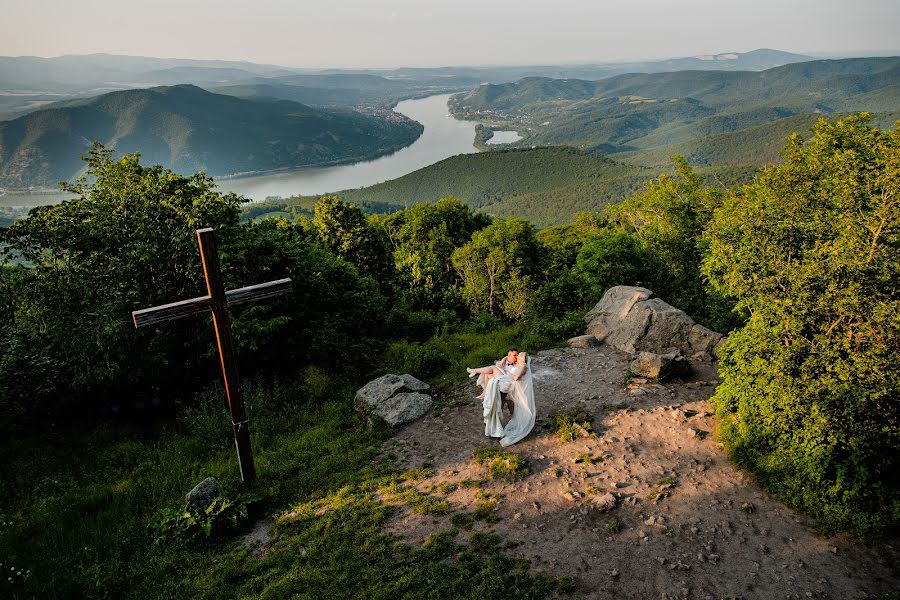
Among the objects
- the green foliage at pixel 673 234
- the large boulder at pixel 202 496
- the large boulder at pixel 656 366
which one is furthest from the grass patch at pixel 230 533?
the green foliage at pixel 673 234

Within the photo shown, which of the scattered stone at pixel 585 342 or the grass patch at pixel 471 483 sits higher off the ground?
the grass patch at pixel 471 483

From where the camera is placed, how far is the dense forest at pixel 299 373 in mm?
6793

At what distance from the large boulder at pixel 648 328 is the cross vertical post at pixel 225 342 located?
390 inches

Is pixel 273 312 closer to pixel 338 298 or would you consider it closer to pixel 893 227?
pixel 338 298

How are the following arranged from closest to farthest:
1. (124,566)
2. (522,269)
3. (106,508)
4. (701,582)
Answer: (701,582), (124,566), (106,508), (522,269)

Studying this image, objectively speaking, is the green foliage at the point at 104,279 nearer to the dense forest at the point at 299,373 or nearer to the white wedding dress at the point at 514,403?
the dense forest at the point at 299,373

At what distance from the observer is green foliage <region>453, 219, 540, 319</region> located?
1070 inches

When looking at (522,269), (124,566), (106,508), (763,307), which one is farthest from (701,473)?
(522,269)

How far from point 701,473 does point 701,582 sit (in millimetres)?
2299

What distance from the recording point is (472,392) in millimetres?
11742

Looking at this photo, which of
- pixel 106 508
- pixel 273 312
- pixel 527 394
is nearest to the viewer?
pixel 106 508

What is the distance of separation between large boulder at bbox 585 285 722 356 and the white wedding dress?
5117 millimetres

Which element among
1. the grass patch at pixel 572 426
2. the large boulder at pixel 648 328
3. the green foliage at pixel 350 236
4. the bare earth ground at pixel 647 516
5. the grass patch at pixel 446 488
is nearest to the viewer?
the bare earth ground at pixel 647 516

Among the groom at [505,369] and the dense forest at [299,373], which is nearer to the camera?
the dense forest at [299,373]
